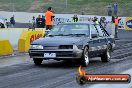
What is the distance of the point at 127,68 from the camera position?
42.0ft

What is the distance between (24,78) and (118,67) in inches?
144

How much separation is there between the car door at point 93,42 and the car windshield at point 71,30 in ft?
0.61

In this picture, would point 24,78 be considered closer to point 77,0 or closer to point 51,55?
point 51,55

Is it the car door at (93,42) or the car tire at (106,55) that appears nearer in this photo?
the car door at (93,42)

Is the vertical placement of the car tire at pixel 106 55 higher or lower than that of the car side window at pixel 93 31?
lower

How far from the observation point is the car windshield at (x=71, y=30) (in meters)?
14.0

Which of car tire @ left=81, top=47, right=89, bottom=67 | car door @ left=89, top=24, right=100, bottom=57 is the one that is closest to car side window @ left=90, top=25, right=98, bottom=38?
car door @ left=89, top=24, right=100, bottom=57

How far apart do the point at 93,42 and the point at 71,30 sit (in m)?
0.79

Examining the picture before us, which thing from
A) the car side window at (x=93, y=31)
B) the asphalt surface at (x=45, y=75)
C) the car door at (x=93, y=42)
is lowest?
the asphalt surface at (x=45, y=75)

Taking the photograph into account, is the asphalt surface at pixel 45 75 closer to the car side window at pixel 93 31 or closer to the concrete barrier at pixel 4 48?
the car side window at pixel 93 31

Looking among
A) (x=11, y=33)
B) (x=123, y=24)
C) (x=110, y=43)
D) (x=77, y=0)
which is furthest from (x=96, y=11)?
(x=110, y=43)

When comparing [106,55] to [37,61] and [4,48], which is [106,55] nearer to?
[37,61]

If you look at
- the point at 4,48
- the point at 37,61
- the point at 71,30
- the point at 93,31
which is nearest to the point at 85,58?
the point at 71,30

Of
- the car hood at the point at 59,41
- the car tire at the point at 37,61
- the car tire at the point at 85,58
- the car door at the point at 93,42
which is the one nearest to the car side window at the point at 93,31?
the car door at the point at 93,42
